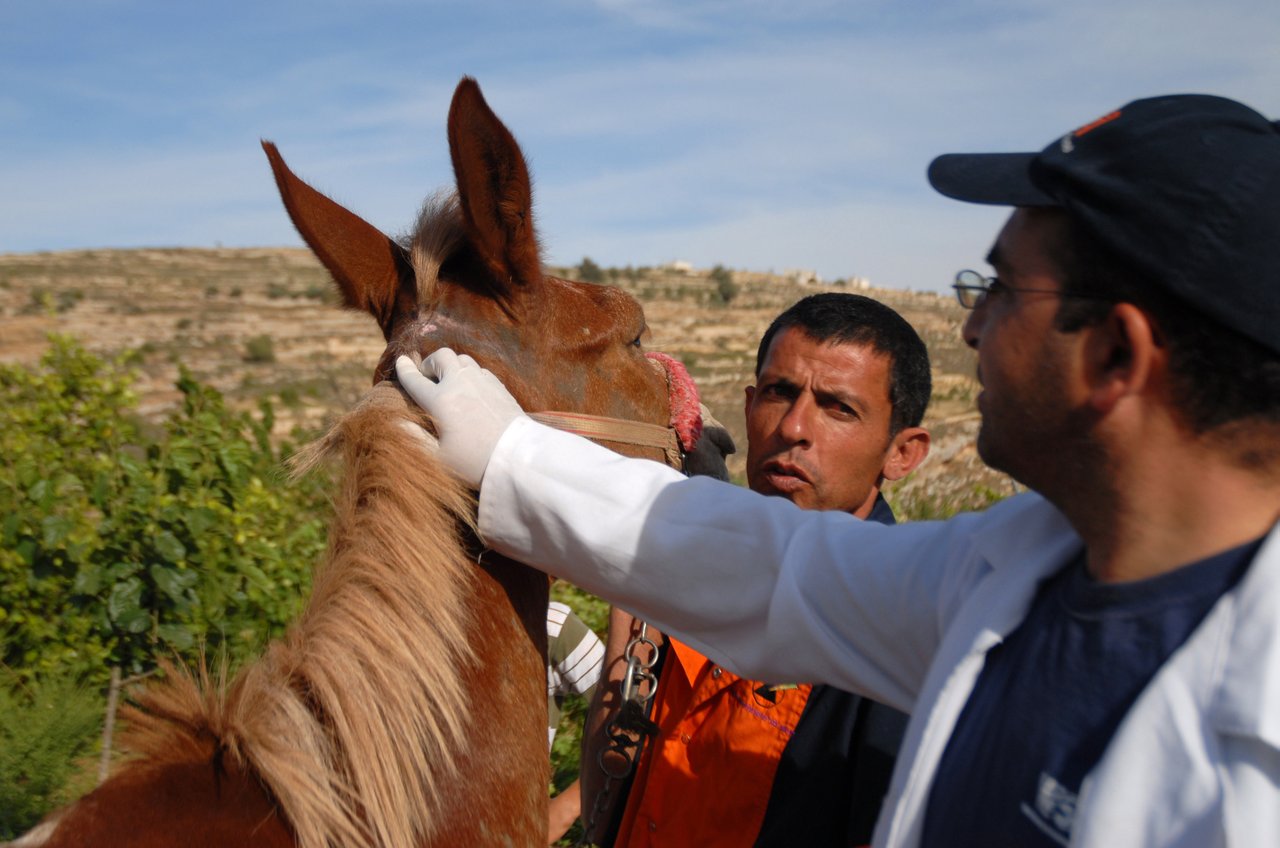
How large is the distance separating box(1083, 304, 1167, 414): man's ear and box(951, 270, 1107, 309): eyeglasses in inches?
1.9

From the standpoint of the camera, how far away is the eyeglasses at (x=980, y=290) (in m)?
1.31

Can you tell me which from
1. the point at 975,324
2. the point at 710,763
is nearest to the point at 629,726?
the point at 710,763

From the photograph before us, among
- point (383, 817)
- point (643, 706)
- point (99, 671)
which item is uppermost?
point (383, 817)

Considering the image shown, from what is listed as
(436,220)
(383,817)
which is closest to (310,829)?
(383,817)

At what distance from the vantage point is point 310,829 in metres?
1.58

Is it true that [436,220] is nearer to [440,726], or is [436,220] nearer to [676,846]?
[440,726]

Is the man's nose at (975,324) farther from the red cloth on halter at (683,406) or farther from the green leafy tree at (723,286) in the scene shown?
the green leafy tree at (723,286)

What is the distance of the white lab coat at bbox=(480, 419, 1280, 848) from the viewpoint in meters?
1.06

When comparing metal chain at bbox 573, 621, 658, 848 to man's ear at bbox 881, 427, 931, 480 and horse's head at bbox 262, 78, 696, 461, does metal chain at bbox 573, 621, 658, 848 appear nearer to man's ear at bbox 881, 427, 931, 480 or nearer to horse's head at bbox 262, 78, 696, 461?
horse's head at bbox 262, 78, 696, 461

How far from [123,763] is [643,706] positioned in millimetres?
1280

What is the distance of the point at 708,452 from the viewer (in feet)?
8.75

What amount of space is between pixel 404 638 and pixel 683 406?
1.02 meters

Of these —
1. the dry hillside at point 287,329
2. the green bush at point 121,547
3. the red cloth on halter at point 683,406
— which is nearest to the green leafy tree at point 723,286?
the dry hillside at point 287,329

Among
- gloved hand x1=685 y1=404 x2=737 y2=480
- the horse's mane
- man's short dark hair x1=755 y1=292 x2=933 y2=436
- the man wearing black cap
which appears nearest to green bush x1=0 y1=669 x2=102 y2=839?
the horse's mane
